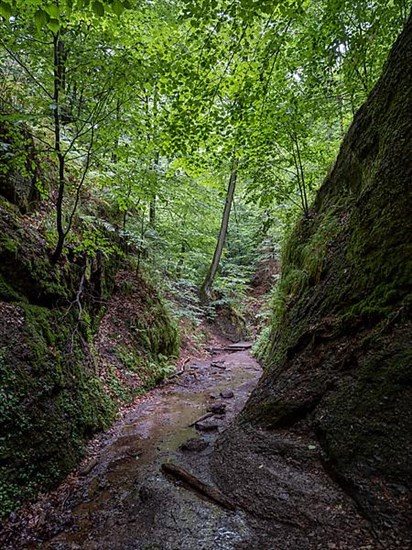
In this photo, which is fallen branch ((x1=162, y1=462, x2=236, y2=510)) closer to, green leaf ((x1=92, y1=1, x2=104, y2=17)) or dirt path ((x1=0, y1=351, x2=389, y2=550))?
dirt path ((x1=0, y1=351, x2=389, y2=550))

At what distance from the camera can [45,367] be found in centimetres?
480

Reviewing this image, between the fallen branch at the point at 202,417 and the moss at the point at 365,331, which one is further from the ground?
the moss at the point at 365,331

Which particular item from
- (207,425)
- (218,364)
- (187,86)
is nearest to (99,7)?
(187,86)

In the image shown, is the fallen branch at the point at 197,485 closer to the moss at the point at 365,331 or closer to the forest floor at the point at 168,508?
the forest floor at the point at 168,508

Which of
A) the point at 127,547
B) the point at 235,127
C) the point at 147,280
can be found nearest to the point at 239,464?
the point at 127,547

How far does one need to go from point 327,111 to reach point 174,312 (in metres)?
7.93

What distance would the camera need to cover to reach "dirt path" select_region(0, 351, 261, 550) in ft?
10.1

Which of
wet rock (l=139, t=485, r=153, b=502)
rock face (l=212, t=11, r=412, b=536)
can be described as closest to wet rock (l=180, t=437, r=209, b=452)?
rock face (l=212, t=11, r=412, b=536)

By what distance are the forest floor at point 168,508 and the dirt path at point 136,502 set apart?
1 cm

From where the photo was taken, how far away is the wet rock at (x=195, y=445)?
4.81 metres

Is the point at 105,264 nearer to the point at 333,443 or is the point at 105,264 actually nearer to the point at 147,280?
the point at 147,280

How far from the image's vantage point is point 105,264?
8875 mm

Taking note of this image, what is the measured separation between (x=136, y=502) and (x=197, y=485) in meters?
0.73

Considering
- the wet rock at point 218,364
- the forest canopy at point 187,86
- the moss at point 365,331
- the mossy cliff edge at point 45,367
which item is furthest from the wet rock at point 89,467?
the wet rock at point 218,364
